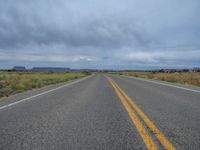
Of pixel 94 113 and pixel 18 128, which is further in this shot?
pixel 94 113

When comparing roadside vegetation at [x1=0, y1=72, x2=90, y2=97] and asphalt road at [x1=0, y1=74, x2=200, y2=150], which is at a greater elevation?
asphalt road at [x1=0, y1=74, x2=200, y2=150]

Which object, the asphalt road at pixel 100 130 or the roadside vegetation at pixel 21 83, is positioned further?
the roadside vegetation at pixel 21 83

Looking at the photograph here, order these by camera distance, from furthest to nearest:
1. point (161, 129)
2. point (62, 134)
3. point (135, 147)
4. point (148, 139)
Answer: point (161, 129), point (62, 134), point (148, 139), point (135, 147)

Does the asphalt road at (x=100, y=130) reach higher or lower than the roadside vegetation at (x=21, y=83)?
higher

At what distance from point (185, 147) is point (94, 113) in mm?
3314

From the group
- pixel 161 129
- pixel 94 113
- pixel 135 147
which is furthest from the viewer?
pixel 94 113

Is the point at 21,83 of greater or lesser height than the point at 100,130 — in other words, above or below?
below

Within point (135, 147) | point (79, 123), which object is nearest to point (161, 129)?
point (135, 147)

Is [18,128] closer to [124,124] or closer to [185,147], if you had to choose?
[124,124]


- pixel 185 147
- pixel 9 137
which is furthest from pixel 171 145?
pixel 9 137

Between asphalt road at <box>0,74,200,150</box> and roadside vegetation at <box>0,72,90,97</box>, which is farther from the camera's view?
roadside vegetation at <box>0,72,90,97</box>

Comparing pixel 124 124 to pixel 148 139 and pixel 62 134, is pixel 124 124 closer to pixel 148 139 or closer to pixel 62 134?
pixel 148 139

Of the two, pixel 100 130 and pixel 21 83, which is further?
pixel 21 83

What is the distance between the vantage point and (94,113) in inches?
258
